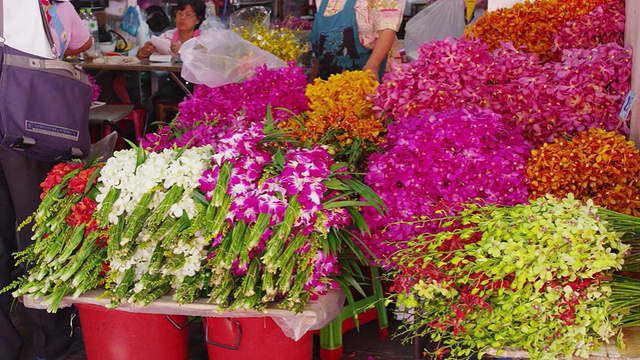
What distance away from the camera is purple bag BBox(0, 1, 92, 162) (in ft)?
9.27

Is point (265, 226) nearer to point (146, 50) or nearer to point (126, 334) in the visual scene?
point (126, 334)

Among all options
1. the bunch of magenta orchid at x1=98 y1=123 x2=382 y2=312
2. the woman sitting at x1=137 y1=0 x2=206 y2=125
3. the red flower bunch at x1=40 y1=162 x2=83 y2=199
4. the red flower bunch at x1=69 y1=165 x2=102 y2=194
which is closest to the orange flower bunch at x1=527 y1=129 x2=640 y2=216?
the bunch of magenta orchid at x1=98 y1=123 x2=382 y2=312

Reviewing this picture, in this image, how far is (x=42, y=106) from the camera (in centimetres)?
291

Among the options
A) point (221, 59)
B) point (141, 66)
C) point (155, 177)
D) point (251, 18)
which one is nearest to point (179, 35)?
point (141, 66)

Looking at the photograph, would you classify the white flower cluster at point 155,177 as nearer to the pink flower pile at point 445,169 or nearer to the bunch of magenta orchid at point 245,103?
the bunch of magenta orchid at point 245,103

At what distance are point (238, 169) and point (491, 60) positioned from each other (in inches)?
44.2

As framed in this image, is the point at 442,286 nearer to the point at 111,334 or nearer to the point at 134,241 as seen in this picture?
the point at 134,241

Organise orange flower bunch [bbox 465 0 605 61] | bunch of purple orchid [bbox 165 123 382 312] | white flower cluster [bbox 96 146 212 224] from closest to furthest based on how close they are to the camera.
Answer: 1. bunch of purple orchid [bbox 165 123 382 312]
2. white flower cluster [bbox 96 146 212 224]
3. orange flower bunch [bbox 465 0 605 61]

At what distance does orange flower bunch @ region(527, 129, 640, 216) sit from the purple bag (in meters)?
1.92

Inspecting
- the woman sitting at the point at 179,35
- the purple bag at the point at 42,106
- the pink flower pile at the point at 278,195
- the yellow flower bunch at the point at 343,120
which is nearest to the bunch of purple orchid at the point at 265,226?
the pink flower pile at the point at 278,195

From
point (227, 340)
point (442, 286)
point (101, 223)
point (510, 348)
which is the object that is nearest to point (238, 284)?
point (227, 340)

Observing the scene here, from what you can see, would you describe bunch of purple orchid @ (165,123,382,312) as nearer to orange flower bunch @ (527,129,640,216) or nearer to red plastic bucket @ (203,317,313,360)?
red plastic bucket @ (203,317,313,360)

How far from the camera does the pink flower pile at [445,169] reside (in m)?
2.46

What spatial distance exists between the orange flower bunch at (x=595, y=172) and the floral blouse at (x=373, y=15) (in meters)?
1.71
